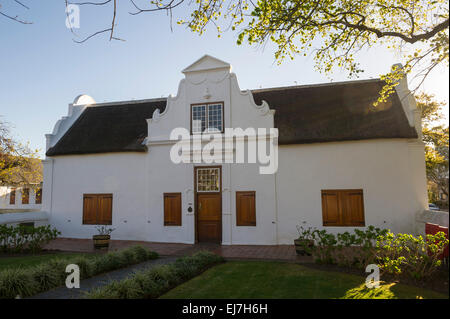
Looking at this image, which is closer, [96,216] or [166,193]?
[166,193]

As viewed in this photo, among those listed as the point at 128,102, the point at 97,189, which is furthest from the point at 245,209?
the point at 128,102

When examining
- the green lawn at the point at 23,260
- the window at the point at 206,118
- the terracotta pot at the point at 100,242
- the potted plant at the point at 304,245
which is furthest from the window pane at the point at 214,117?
the green lawn at the point at 23,260

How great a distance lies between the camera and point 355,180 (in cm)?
1320

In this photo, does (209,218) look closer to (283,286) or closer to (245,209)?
(245,209)

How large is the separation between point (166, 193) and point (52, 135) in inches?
316

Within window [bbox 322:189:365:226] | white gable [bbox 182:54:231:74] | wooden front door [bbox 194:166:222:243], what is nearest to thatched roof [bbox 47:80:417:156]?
window [bbox 322:189:365:226]

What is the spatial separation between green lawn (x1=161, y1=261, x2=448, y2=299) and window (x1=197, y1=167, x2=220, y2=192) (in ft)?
19.3

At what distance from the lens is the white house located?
13.0m

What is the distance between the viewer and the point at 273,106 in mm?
15930

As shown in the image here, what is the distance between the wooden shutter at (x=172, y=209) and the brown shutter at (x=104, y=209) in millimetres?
3119

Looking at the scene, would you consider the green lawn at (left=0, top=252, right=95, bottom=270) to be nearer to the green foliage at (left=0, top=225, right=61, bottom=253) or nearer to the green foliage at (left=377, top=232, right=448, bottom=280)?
the green foliage at (left=0, top=225, right=61, bottom=253)
